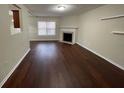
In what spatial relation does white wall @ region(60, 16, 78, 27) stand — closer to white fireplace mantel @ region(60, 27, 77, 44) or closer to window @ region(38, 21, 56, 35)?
white fireplace mantel @ region(60, 27, 77, 44)

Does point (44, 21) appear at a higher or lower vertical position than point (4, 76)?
higher

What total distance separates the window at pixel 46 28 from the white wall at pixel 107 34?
4311 millimetres

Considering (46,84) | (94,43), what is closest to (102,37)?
(94,43)

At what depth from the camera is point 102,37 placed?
4598 mm

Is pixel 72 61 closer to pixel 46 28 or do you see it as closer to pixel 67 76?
pixel 67 76

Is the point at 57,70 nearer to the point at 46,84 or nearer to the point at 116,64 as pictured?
the point at 46,84

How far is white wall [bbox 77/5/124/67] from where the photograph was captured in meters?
3.54

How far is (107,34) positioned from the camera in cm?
423

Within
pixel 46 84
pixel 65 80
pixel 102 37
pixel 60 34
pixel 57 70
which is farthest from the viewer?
pixel 60 34

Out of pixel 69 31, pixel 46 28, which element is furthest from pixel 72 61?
pixel 46 28

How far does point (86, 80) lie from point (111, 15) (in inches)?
96.1

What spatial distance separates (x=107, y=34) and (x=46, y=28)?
20.3 feet
